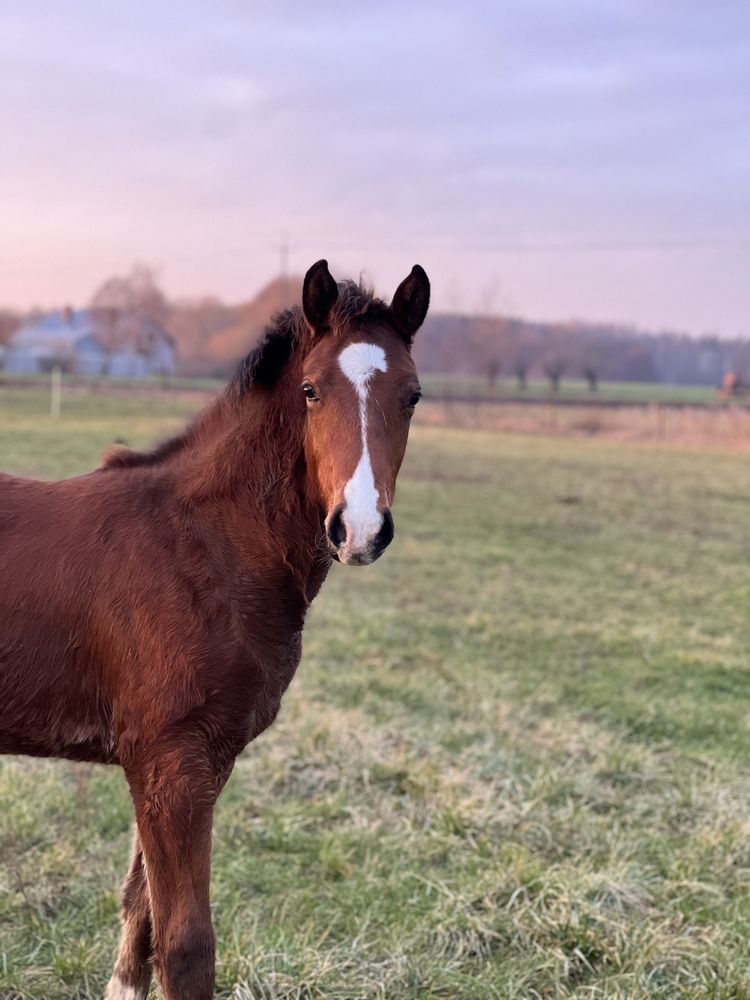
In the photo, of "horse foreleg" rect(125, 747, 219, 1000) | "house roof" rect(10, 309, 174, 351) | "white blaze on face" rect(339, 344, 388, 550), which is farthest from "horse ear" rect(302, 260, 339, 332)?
"house roof" rect(10, 309, 174, 351)

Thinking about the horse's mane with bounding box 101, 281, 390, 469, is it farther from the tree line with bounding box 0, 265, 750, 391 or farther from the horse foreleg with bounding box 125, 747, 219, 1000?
the tree line with bounding box 0, 265, 750, 391

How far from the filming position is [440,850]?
12.5ft

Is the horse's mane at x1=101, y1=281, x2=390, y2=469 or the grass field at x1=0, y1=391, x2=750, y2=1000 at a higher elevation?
the horse's mane at x1=101, y1=281, x2=390, y2=469

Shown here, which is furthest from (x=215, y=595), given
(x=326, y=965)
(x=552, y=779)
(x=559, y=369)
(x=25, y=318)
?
(x=25, y=318)

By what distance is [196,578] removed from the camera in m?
2.36

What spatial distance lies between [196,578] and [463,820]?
2.40 metres

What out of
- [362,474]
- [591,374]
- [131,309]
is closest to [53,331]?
[131,309]

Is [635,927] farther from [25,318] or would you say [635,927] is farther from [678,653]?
Result: [25,318]

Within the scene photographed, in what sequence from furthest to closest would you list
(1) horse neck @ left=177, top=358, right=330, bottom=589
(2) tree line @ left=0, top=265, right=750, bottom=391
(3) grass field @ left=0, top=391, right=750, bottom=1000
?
(2) tree line @ left=0, top=265, right=750, bottom=391
(3) grass field @ left=0, top=391, right=750, bottom=1000
(1) horse neck @ left=177, top=358, right=330, bottom=589

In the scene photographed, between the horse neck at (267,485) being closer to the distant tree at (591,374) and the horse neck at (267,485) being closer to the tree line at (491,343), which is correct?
the tree line at (491,343)

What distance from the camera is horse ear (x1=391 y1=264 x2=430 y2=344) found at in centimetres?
237

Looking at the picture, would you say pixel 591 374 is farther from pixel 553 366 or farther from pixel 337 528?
pixel 337 528

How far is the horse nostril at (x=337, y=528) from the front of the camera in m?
2.00

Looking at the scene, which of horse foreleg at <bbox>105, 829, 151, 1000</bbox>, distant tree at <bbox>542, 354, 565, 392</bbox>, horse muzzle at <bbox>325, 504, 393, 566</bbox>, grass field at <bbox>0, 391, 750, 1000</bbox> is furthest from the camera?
distant tree at <bbox>542, 354, 565, 392</bbox>
